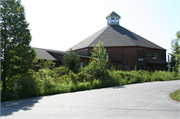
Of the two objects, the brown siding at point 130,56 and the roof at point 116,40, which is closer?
the brown siding at point 130,56

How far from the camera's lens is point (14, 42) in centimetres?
1019

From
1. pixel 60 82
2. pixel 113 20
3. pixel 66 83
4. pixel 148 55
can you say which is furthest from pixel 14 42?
pixel 113 20

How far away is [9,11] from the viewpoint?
402 inches

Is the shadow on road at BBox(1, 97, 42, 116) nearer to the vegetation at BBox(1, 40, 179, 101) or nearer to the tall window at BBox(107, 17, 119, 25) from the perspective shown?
the vegetation at BBox(1, 40, 179, 101)

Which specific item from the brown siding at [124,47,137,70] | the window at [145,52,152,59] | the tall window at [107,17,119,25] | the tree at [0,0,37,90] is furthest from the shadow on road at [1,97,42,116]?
the tall window at [107,17,119,25]

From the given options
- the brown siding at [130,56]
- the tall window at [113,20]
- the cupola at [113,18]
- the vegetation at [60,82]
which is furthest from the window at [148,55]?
the tall window at [113,20]

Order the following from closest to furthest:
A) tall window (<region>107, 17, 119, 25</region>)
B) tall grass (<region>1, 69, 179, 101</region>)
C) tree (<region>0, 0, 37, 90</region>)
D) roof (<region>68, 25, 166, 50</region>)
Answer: tree (<region>0, 0, 37, 90</region>)
tall grass (<region>1, 69, 179, 101</region>)
roof (<region>68, 25, 166, 50</region>)
tall window (<region>107, 17, 119, 25</region>)

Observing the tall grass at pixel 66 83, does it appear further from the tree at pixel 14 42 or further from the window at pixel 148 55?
the window at pixel 148 55

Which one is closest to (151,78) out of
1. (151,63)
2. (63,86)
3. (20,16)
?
(151,63)

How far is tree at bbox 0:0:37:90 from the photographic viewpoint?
971cm

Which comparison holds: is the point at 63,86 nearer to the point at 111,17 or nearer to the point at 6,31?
the point at 6,31

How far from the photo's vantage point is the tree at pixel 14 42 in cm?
971

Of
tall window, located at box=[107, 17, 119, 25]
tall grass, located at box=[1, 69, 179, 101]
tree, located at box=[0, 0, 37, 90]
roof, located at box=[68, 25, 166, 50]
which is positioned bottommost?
tall grass, located at box=[1, 69, 179, 101]

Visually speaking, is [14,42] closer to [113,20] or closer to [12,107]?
[12,107]
